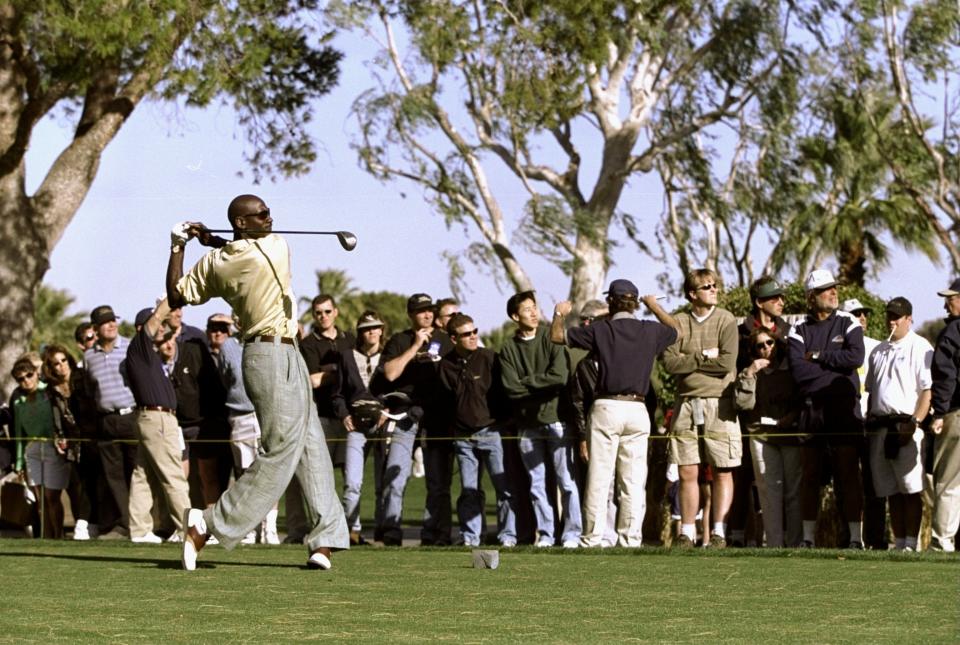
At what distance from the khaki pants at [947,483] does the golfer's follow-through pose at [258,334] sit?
499cm

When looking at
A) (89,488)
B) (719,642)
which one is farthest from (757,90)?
(719,642)

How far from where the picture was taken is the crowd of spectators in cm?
1345

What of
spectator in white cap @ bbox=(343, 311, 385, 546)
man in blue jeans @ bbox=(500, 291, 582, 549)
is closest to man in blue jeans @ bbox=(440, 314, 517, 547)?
man in blue jeans @ bbox=(500, 291, 582, 549)

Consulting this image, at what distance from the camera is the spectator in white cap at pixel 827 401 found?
13461 millimetres

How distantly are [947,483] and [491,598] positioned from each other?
17.1ft

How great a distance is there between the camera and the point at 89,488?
55.6 feet

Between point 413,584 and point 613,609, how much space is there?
1.85 m

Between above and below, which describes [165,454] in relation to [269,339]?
below

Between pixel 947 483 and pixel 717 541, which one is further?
pixel 717 541

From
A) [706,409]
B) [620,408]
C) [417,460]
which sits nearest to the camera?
[620,408]

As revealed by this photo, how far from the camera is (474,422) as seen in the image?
1475cm

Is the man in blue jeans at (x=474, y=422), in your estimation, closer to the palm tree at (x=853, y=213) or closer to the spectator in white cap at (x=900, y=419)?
the spectator in white cap at (x=900, y=419)

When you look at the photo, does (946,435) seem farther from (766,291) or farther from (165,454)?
(165,454)

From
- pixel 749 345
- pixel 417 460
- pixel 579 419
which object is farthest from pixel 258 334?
pixel 417 460
